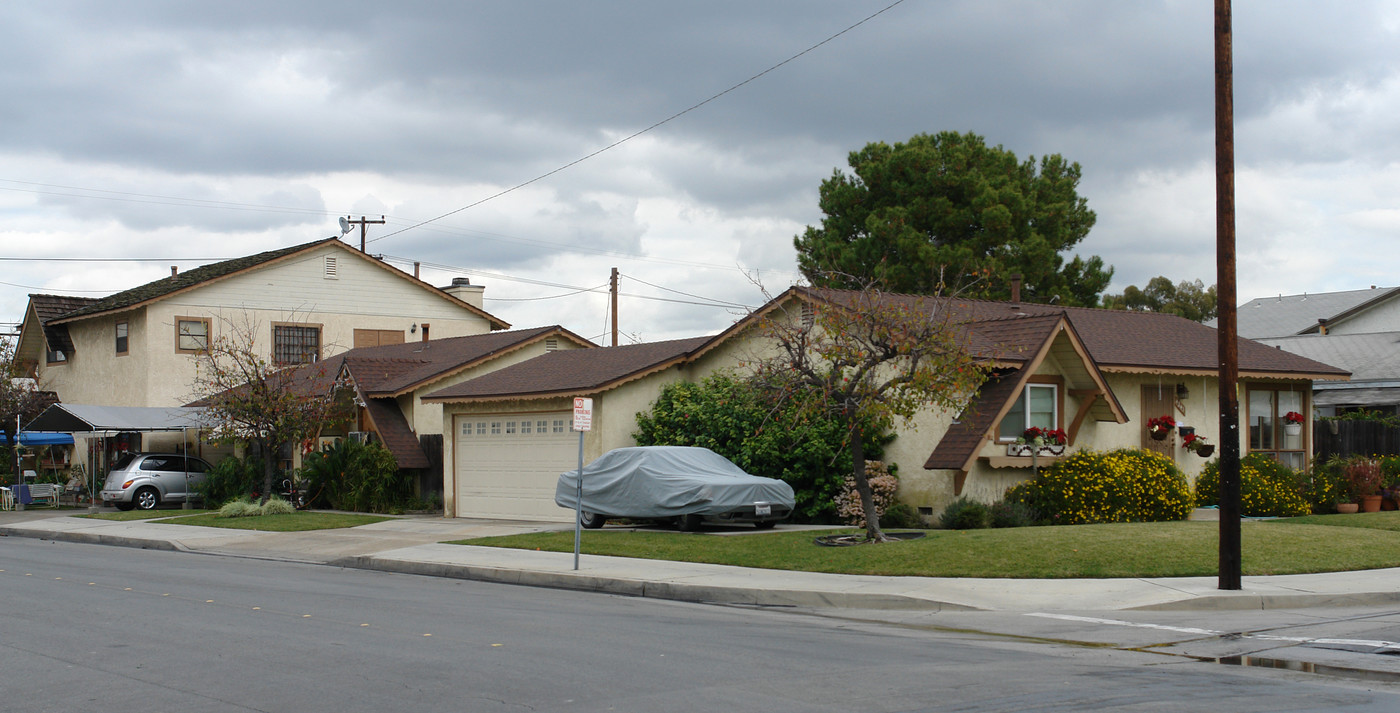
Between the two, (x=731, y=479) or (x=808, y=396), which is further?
(x=731, y=479)

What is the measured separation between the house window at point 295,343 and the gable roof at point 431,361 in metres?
7.62

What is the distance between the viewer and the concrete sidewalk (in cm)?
1316

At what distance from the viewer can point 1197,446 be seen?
930 inches

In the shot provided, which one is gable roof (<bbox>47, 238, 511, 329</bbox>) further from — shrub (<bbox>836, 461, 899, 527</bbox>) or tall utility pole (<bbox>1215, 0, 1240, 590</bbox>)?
tall utility pole (<bbox>1215, 0, 1240, 590</bbox>)

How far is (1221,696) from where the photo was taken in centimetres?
804

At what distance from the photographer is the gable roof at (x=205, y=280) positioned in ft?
130

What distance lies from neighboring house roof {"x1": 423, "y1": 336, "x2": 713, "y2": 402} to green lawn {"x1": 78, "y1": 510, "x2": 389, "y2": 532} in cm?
342

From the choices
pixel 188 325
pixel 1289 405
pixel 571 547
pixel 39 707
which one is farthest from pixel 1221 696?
pixel 188 325

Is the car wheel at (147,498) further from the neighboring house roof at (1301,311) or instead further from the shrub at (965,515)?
the neighboring house roof at (1301,311)

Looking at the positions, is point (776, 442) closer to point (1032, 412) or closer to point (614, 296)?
point (1032, 412)

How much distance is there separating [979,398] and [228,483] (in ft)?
71.8

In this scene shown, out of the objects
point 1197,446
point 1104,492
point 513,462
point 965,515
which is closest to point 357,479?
point 513,462

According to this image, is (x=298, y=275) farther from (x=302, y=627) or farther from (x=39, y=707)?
(x=39, y=707)

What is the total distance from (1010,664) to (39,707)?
274 inches
